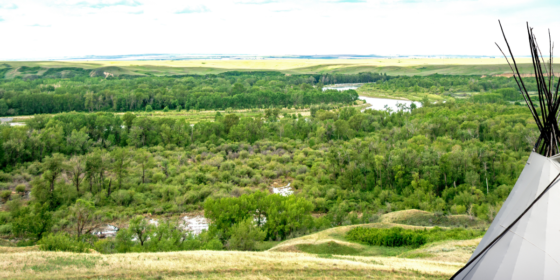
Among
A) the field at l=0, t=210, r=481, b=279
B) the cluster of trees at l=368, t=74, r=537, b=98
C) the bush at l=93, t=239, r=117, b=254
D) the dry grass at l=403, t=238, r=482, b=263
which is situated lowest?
the bush at l=93, t=239, r=117, b=254

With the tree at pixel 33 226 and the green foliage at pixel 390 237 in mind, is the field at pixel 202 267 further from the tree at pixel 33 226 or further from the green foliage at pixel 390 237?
the tree at pixel 33 226

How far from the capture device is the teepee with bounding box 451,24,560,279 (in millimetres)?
7055

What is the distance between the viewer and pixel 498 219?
315 inches

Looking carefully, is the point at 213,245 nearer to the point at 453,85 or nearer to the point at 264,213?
the point at 264,213

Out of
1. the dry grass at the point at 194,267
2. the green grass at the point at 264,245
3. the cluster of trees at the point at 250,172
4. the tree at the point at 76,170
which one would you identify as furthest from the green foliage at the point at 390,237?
the tree at the point at 76,170

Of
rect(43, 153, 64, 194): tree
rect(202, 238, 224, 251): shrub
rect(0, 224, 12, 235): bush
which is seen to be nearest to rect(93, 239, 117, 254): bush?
rect(202, 238, 224, 251): shrub

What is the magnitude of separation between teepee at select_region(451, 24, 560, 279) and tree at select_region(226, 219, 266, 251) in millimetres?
20009

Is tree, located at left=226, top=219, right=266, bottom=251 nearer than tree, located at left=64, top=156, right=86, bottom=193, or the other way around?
tree, located at left=226, top=219, right=266, bottom=251

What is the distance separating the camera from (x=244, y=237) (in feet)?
88.1

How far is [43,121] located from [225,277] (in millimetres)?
69391

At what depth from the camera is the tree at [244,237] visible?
2639 centimetres

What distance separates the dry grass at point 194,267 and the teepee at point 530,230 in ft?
25.3

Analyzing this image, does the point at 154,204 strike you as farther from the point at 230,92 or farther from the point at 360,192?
the point at 230,92

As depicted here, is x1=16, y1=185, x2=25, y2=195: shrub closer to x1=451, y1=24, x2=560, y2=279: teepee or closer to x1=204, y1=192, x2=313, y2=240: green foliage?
x1=204, y1=192, x2=313, y2=240: green foliage
